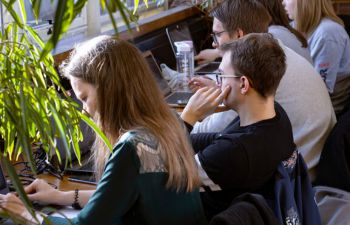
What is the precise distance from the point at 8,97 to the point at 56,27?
0.37 m

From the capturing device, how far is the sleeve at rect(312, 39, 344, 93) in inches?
128

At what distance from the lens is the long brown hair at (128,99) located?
5.16 feet

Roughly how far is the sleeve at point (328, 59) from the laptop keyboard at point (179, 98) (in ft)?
2.55

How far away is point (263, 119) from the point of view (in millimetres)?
1854

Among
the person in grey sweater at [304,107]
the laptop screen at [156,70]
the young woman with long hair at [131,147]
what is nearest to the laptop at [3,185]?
the young woman with long hair at [131,147]

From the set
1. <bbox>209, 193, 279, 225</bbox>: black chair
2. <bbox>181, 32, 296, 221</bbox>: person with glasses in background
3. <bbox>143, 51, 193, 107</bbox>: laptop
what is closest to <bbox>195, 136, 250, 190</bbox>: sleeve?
<bbox>181, 32, 296, 221</bbox>: person with glasses in background

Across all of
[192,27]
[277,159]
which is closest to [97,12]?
[192,27]

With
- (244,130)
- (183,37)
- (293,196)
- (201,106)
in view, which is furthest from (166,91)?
(293,196)

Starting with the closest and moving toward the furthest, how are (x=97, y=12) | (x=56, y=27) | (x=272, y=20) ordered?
(x=56, y=27) < (x=272, y=20) < (x=97, y=12)

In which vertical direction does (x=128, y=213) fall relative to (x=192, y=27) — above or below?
above

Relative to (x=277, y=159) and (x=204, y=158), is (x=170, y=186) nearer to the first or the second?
(x=204, y=158)

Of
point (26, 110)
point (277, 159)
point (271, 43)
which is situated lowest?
point (277, 159)

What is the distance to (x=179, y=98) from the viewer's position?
3.02 meters

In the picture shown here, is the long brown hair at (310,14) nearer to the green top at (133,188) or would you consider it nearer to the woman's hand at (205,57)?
the woman's hand at (205,57)
